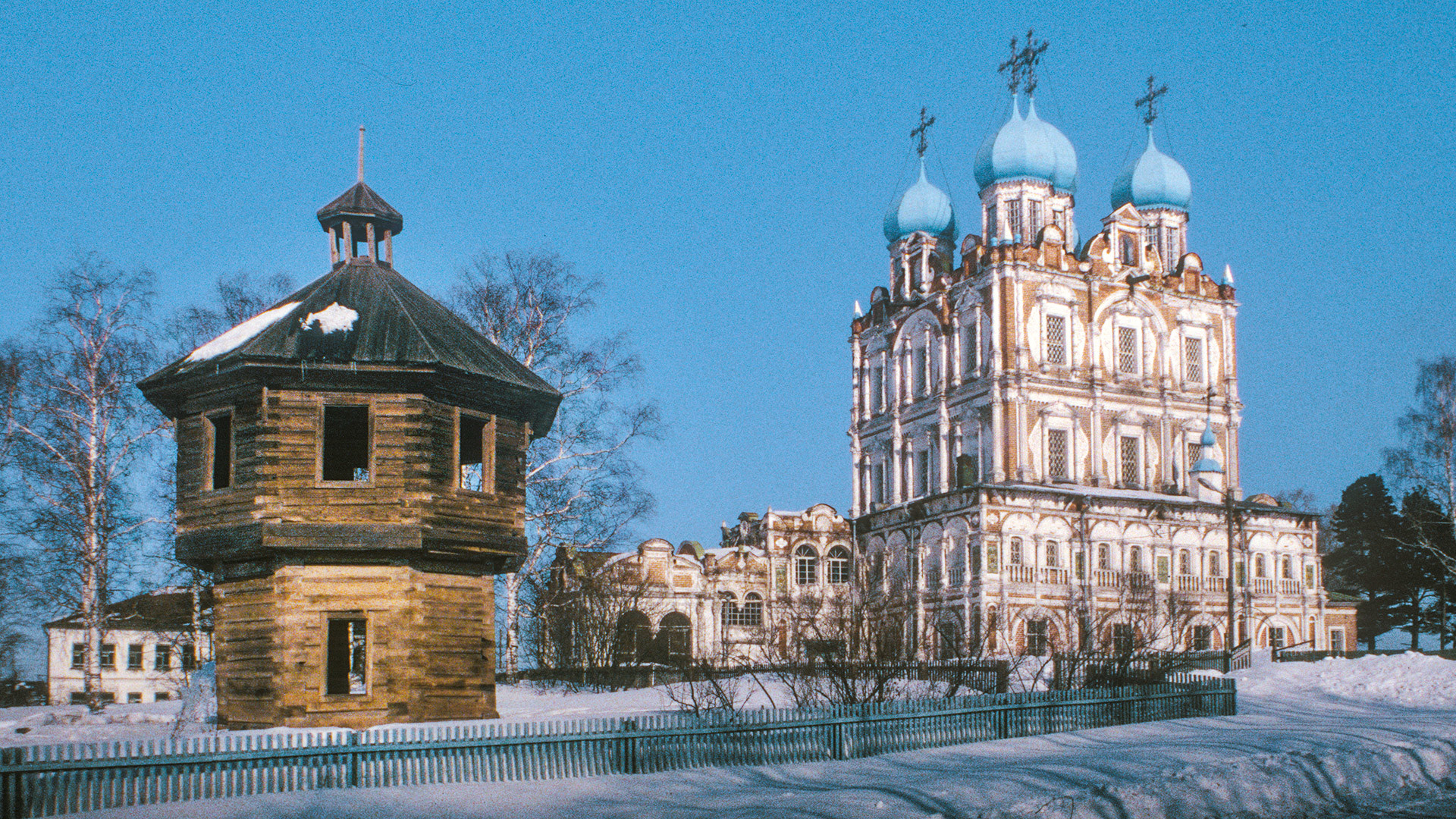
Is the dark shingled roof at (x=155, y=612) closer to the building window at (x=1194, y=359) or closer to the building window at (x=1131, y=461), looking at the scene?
the building window at (x=1131, y=461)

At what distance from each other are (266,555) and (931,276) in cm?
3982

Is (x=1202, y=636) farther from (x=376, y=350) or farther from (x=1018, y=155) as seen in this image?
(x=376, y=350)

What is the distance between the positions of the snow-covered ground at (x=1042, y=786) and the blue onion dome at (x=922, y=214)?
39642 millimetres

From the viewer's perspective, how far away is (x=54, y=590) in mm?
30219

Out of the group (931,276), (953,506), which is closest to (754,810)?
(953,506)

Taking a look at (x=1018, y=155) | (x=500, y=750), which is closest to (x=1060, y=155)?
(x=1018, y=155)

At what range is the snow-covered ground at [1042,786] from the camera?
14219 millimetres

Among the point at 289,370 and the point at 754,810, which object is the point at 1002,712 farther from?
the point at 289,370

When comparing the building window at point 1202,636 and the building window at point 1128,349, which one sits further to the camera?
the building window at point 1128,349

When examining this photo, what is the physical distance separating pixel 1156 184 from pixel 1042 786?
1927 inches

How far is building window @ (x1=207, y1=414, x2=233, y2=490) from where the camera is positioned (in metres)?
23.2

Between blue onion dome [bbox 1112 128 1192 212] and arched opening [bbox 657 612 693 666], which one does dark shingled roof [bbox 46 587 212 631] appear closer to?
arched opening [bbox 657 612 693 666]

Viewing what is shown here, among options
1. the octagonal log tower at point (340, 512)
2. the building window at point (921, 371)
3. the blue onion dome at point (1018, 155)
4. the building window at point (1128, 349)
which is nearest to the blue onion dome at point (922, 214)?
the blue onion dome at point (1018, 155)

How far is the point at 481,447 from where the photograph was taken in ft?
83.3
